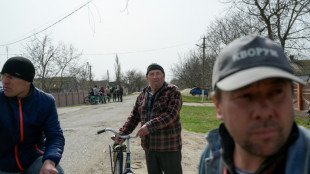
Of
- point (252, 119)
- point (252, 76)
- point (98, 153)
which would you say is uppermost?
point (252, 76)

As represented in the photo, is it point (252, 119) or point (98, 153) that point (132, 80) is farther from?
point (252, 119)

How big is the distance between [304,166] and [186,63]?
184ft

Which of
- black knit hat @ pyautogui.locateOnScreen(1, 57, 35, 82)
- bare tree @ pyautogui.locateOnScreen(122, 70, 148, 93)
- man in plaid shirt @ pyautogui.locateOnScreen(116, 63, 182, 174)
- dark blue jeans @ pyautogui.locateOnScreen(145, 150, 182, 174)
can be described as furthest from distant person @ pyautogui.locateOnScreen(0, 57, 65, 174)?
bare tree @ pyautogui.locateOnScreen(122, 70, 148, 93)

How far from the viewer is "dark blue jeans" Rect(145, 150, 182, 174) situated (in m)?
3.47

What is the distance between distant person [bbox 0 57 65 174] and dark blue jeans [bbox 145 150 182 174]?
138 centimetres

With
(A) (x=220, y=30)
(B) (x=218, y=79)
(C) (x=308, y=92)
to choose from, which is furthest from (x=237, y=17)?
(B) (x=218, y=79)

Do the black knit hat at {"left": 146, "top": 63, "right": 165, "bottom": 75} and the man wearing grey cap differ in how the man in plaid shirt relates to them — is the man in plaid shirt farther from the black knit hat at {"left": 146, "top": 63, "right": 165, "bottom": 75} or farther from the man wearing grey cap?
the man wearing grey cap

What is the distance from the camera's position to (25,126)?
2389mm

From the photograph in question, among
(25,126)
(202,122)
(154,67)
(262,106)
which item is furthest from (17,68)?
→ (202,122)

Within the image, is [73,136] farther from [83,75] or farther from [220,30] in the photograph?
[83,75]

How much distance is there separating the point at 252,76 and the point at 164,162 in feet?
8.66

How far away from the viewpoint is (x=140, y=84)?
107 meters

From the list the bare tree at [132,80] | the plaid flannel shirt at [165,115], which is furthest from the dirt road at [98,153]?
the bare tree at [132,80]

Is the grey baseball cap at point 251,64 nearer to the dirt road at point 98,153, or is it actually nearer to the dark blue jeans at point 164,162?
the dark blue jeans at point 164,162
